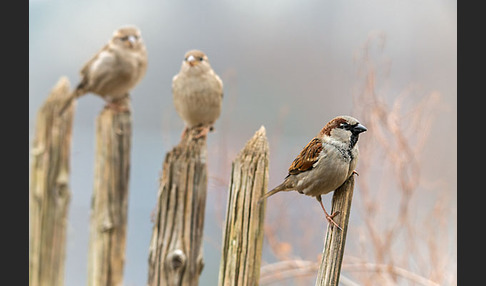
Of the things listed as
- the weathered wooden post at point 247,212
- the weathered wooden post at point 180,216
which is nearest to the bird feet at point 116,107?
the weathered wooden post at point 180,216

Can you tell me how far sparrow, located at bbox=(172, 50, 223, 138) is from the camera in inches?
85.1

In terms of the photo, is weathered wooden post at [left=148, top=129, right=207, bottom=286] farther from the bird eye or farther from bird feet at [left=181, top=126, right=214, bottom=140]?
the bird eye

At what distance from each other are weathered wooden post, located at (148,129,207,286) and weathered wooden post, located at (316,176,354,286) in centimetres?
62

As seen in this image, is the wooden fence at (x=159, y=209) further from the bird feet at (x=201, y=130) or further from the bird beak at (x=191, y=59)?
the bird beak at (x=191, y=59)

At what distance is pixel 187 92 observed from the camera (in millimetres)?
2186

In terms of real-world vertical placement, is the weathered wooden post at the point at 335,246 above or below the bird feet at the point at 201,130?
below

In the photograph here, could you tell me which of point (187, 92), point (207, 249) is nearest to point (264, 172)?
point (187, 92)

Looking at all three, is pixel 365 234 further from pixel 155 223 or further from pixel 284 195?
pixel 155 223

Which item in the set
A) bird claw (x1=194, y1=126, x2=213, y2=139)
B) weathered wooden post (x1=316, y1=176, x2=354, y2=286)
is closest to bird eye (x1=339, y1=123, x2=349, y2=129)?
weathered wooden post (x1=316, y1=176, x2=354, y2=286)

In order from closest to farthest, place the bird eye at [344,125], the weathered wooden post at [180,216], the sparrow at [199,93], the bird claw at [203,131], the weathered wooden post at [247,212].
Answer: the bird eye at [344,125] < the weathered wooden post at [247,212] < the weathered wooden post at [180,216] < the bird claw at [203,131] < the sparrow at [199,93]

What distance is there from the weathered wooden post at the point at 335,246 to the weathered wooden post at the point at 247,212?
10.3 inches

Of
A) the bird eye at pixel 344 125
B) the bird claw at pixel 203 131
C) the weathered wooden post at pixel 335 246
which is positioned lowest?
the weathered wooden post at pixel 335 246

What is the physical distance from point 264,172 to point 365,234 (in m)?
1.36

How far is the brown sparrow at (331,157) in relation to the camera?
1337 mm
